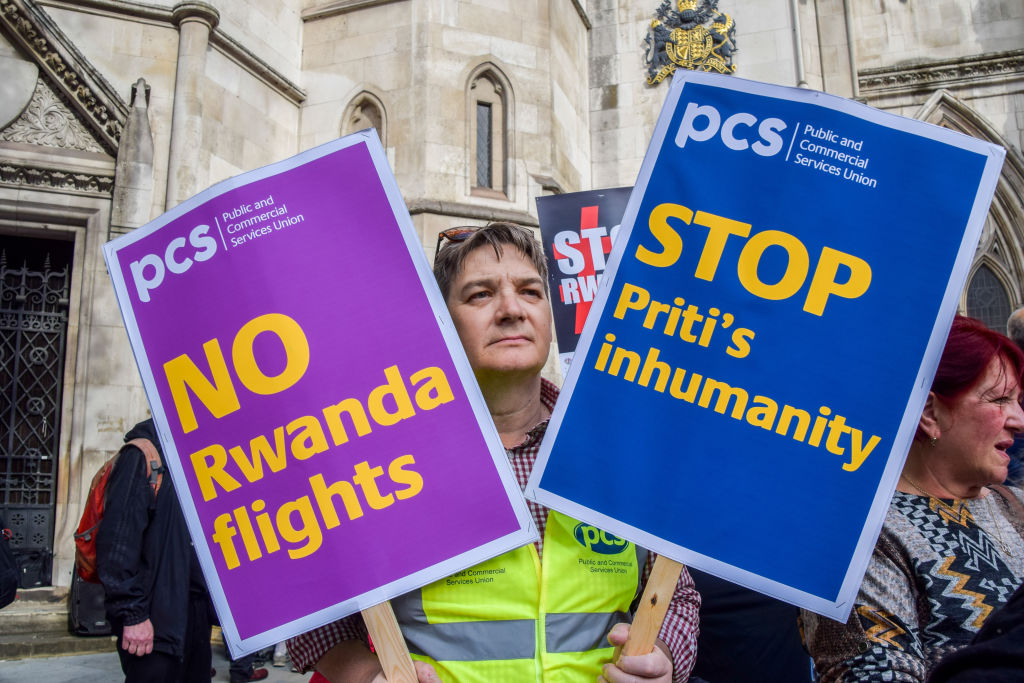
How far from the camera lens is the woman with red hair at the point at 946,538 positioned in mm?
1544

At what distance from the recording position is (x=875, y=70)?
1095 centimetres

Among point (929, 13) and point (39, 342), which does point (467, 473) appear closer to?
point (39, 342)

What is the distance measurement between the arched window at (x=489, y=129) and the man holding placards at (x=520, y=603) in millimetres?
7379

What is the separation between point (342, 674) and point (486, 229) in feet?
3.40

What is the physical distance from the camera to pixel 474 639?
62.2 inches

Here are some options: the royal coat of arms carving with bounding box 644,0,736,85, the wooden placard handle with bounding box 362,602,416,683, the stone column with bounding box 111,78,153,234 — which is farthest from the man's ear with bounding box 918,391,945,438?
the royal coat of arms carving with bounding box 644,0,736,85

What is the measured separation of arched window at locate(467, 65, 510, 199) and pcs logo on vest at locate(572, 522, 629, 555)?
25.0ft

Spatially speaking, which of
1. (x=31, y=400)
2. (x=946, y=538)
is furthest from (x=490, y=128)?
(x=946, y=538)

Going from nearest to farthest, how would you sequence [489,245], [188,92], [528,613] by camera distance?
1. [528,613]
2. [489,245]
3. [188,92]

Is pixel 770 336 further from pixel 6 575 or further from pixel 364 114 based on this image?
pixel 364 114

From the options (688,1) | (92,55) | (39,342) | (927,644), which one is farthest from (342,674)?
(688,1)

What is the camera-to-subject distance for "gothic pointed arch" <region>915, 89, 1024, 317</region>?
1052 centimetres

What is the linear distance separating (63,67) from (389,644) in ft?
25.2

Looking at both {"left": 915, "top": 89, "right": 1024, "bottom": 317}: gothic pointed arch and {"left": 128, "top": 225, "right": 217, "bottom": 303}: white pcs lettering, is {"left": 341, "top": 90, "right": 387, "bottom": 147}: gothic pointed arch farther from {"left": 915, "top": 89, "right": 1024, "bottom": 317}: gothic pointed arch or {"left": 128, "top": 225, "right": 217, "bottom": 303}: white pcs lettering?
{"left": 128, "top": 225, "right": 217, "bottom": 303}: white pcs lettering
